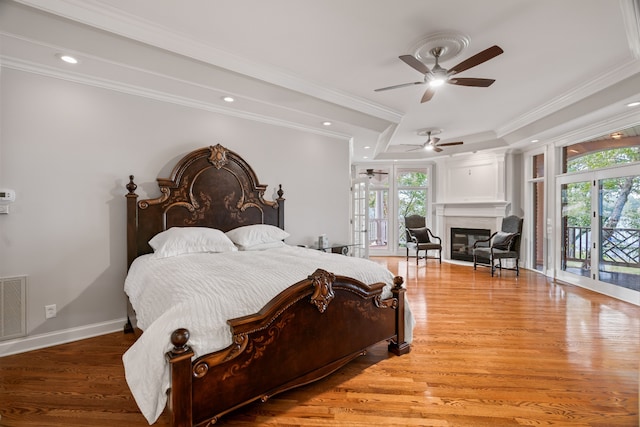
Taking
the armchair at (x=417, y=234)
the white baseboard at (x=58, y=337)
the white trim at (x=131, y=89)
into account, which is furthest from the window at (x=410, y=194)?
the white baseboard at (x=58, y=337)

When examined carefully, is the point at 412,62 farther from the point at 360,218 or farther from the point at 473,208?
the point at 473,208

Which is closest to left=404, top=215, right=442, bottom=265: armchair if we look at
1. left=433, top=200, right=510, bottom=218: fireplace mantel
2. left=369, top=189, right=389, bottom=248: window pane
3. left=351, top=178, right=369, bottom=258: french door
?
left=433, top=200, right=510, bottom=218: fireplace mantel

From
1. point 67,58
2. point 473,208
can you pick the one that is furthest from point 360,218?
point 67,58

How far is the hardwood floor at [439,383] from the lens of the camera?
69.3 inches

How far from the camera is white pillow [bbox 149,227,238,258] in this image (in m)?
2.82

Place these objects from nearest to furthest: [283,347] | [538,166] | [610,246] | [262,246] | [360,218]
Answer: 1. [283,347]
2. [262,246]
3. [610,246]
4. [538,166]
5. [360,218]

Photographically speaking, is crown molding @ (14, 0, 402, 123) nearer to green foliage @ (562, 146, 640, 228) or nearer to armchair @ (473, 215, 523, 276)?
green foliage @ (562, 146, 640, 228)

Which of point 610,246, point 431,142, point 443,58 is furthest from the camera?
point 431,142

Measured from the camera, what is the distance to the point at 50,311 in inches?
107

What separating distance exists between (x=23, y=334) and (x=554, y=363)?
14.5ft

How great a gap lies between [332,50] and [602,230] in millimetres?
4762

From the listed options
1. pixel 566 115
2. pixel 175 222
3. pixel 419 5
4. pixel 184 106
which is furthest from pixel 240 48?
pixel 566 115

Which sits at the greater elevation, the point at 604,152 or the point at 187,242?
the point at 604,152

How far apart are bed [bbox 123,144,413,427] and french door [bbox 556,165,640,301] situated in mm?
3772
